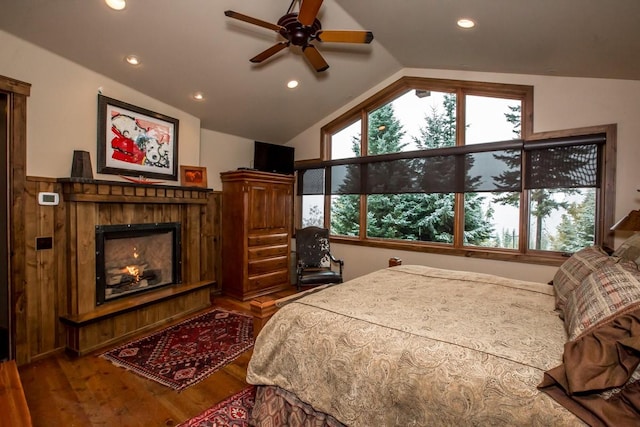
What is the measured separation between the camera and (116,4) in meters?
2.39

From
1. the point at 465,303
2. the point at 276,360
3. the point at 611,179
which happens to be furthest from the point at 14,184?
the point at 611,179

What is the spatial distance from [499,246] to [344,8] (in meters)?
3.05

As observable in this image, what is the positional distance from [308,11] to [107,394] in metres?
2.95

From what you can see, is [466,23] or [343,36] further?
[466,23]

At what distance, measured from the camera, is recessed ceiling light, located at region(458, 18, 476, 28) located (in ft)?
8.49

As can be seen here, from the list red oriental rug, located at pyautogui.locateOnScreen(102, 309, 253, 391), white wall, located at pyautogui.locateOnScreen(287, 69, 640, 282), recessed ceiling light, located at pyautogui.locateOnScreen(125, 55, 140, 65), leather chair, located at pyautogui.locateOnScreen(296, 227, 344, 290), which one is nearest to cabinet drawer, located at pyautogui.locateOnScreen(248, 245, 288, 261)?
leather chair, located at pyautogui.locateOnScreen(296, 227, 344, 290)

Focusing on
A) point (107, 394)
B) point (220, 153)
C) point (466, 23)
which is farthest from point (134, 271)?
point (466, 23)

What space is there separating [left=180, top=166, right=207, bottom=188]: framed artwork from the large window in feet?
5.74

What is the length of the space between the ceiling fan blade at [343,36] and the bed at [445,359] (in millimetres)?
1833

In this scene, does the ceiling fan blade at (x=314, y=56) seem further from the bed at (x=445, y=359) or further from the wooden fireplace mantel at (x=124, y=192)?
the wooden fireplace mantel at (x=124, y=192)

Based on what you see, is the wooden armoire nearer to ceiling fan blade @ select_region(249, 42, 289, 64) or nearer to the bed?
ceiling fan blade @ select_region(249, 42, 289, 64)

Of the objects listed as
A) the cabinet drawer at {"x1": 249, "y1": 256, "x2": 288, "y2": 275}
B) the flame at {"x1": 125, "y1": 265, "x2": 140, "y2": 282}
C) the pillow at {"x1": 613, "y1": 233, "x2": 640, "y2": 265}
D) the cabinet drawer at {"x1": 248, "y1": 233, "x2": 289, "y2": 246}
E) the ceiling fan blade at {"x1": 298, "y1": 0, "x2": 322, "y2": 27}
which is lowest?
the cabinet drawer at {"x1": 249, "y1": 256, "x2": 288, "y2": 275}

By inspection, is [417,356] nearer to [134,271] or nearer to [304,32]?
[304,32]

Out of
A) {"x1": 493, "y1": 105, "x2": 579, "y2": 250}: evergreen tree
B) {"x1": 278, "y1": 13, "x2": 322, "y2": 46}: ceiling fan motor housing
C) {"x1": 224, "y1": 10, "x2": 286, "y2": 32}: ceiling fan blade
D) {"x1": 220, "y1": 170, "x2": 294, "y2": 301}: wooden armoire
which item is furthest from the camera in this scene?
{"x1": 220, "y1": 170, "x2": 294, "y2": 301}: wooden armoire
